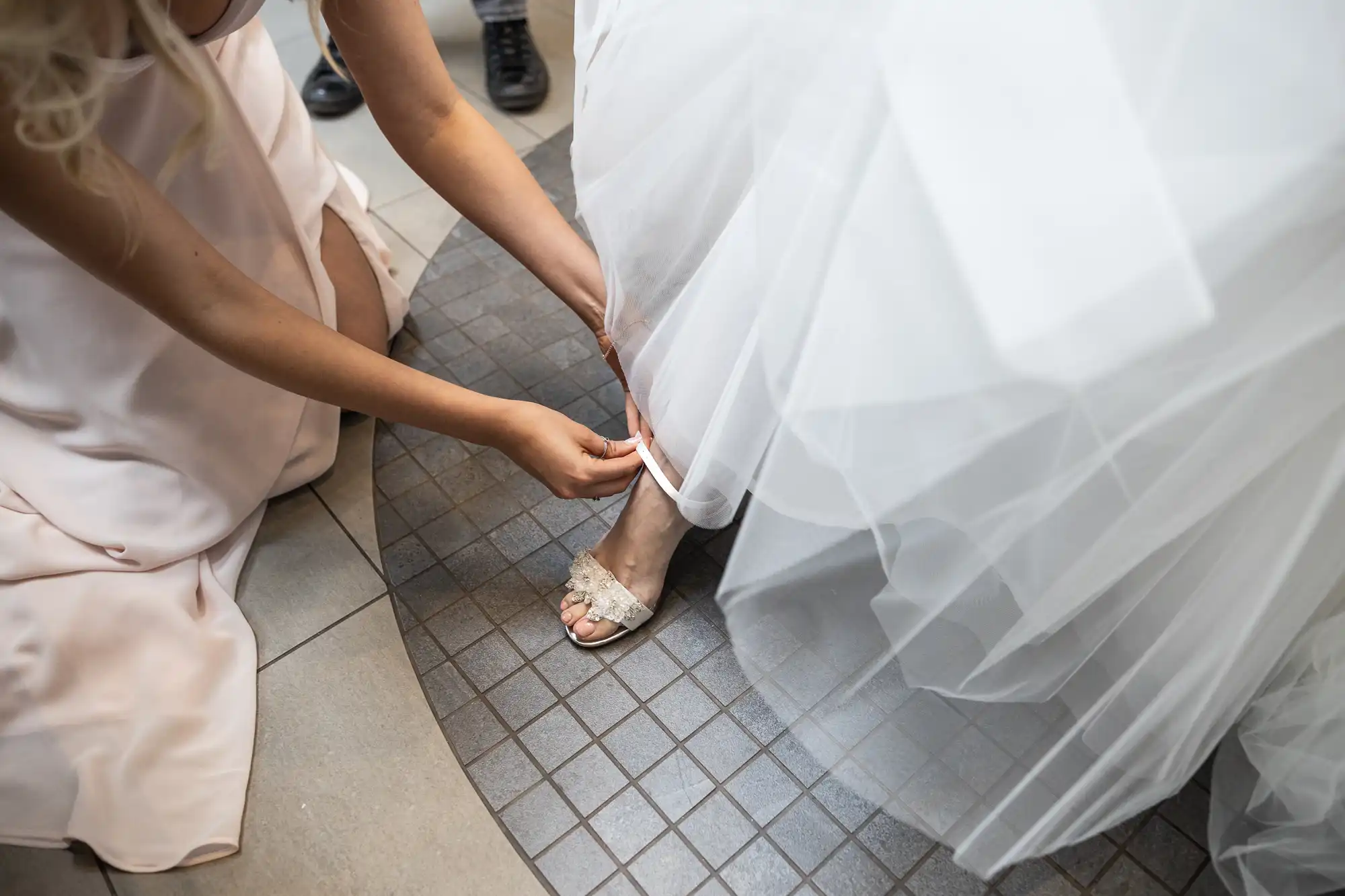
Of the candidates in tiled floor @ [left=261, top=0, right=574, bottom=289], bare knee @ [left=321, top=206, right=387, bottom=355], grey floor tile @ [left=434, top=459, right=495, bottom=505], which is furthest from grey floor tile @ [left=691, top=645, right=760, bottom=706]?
tiled floor @ [left=261, top=0, right=574, bottom=289]

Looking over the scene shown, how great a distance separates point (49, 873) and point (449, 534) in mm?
432

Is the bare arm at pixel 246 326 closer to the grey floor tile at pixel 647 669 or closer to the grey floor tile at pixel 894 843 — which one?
the grey floor tile at pixel 647 669

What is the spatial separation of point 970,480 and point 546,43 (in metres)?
1.38

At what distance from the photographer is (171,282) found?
639mm

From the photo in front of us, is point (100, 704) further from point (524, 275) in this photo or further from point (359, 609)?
point (524, 275)

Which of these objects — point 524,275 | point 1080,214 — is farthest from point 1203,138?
point 524,275

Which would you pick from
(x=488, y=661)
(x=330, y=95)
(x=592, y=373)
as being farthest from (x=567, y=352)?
(x=330, y=95)

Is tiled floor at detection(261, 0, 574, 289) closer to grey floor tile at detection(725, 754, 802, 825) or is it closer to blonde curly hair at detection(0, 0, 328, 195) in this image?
blonde curly hair at detection(0, 0, 328, 195)

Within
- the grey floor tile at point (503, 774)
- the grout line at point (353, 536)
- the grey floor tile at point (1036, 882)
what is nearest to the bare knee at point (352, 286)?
the grout line at point (353, 536)

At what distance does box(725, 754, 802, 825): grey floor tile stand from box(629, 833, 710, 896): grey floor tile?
6cm

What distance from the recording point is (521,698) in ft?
2.73

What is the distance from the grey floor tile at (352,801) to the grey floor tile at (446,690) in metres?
0.01

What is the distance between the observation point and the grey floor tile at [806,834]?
0.73 m

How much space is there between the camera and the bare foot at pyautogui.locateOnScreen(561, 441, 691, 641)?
82 cm
